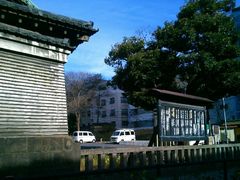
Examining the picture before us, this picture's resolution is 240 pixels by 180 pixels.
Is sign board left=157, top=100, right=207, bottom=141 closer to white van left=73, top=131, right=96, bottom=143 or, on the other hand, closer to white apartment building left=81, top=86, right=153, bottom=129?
white van left=73, top=131, right=96, bottom=143

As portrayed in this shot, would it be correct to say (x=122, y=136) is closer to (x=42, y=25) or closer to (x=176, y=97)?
(x=176, y=97)

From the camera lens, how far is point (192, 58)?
22406 mm

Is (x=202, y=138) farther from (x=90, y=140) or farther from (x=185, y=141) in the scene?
(x=90, y=140)

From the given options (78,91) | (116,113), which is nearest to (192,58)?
(78,91)

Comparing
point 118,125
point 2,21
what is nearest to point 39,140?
point 2,21

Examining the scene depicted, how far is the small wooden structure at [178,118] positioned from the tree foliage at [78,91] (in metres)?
48.9

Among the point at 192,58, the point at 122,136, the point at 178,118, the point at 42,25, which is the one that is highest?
the point at 192,58

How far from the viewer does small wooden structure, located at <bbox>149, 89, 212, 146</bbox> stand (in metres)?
13.1

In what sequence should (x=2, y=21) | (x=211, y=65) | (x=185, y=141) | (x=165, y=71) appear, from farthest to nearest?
(x=165, y=71), (x=211, y=65), (x=185, y=141), (x=2, y=21)

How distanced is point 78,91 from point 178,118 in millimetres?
51304

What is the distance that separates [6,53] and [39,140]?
216 cm

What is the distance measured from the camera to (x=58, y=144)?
9375 mm

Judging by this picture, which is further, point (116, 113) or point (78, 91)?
point (116, 113)

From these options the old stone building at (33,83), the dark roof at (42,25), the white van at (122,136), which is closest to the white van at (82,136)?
the white van at (122,136)
